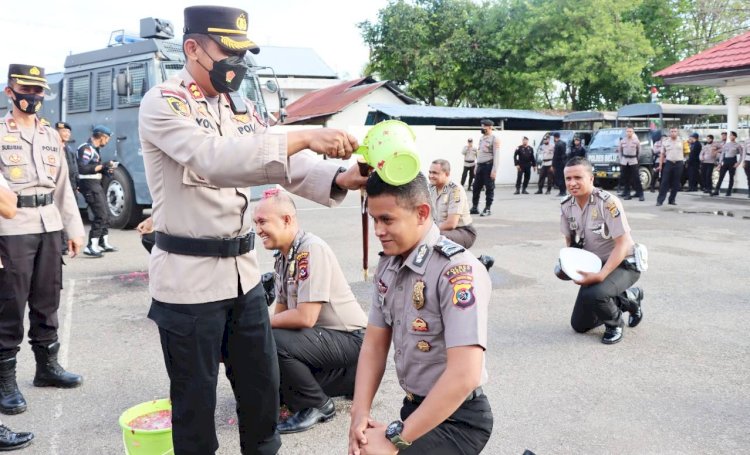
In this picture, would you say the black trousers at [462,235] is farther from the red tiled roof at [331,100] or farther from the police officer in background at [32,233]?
the red tiled roof at [331,100]

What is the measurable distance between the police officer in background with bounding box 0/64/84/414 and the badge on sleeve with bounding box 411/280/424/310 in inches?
108

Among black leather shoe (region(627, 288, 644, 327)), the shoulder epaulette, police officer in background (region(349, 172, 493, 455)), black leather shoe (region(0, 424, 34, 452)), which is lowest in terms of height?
black leather shoe (region(0, 424, 34, 452))

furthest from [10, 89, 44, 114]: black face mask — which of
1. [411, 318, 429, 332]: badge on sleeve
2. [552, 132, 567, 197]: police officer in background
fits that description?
[552, 132, 567, 197]: police officer in background

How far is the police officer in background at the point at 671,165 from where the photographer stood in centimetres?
1484

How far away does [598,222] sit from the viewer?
5.34m

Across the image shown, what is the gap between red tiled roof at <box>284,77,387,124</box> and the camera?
2830cm

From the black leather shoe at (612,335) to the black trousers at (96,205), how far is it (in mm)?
6757

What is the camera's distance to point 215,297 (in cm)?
246

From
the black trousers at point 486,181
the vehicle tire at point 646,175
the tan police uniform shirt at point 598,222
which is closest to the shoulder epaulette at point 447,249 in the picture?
the tan police uniform shirt at point 598,222

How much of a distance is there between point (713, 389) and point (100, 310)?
5.19m

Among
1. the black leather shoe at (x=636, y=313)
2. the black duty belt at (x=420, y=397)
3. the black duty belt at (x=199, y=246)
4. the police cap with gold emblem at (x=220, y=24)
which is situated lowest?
the black leather shoe at (x=636, y=313)

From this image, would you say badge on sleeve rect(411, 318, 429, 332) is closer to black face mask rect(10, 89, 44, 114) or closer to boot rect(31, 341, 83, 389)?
boot rect(31, 341, 83, 389)

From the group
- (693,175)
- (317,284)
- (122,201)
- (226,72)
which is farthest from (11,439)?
(693,175)

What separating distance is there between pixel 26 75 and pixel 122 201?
724 centimetres
